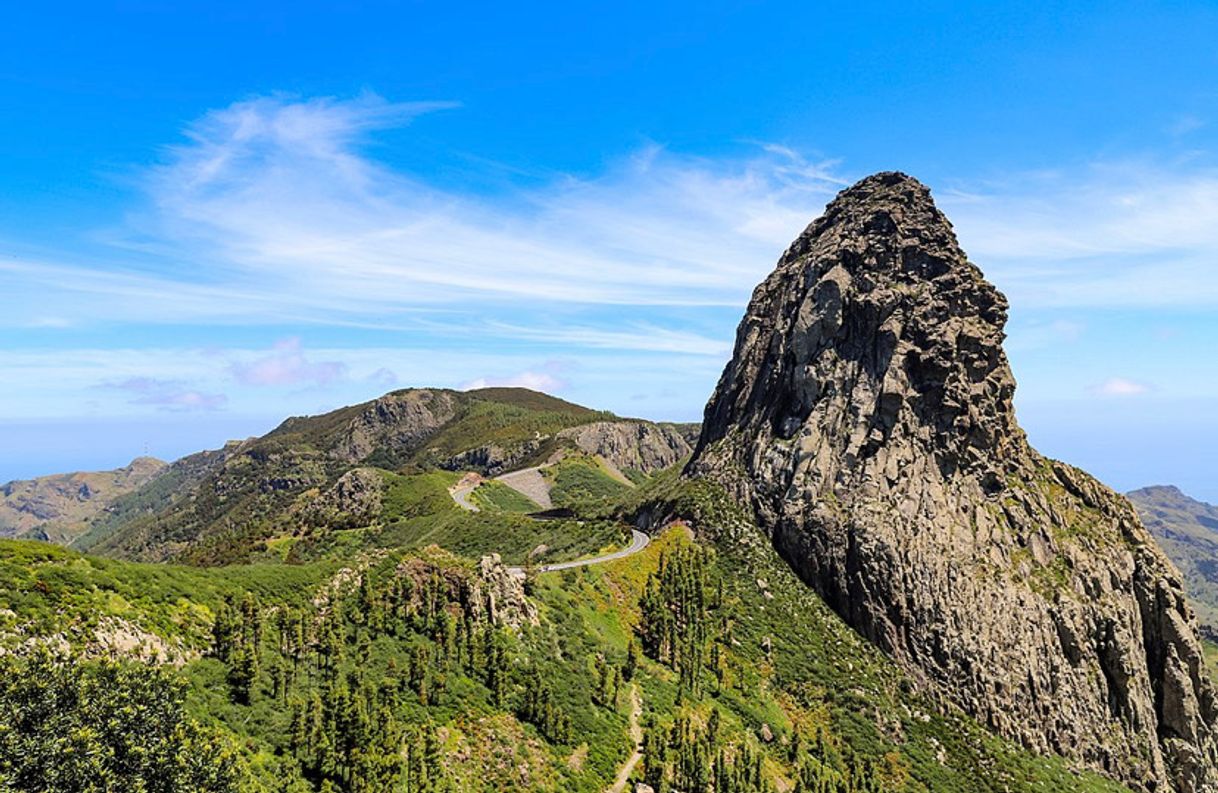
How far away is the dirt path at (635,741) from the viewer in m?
46.7

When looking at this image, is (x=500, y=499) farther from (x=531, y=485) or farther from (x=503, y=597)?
(x=503, y=597)

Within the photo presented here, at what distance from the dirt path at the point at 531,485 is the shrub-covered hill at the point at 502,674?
95241 millimetres

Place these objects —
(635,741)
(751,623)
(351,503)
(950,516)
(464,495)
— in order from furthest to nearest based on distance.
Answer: (464,495), (351,503), (950,516), (751,623), (635,741)

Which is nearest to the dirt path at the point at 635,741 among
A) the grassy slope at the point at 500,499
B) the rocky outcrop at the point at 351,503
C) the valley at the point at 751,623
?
the valley at the point at 751,623

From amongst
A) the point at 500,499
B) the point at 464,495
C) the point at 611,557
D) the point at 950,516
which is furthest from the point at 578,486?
the point at 950,516

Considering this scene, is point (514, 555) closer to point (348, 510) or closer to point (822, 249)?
point (348, 510)

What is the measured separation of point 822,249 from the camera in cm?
10531

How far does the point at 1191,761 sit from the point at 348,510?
15707cm

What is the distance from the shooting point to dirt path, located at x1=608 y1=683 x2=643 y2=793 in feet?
153

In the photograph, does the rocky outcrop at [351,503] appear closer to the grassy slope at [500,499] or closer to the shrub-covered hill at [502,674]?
the grassy slope at [500,499]

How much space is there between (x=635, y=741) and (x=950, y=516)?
186 ft

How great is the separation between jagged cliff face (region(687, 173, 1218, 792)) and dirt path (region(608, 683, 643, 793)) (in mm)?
38681

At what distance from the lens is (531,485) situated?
188750mm

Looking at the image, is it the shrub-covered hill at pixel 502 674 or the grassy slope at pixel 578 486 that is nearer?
the shrub-covered hill at pixel 502 674
